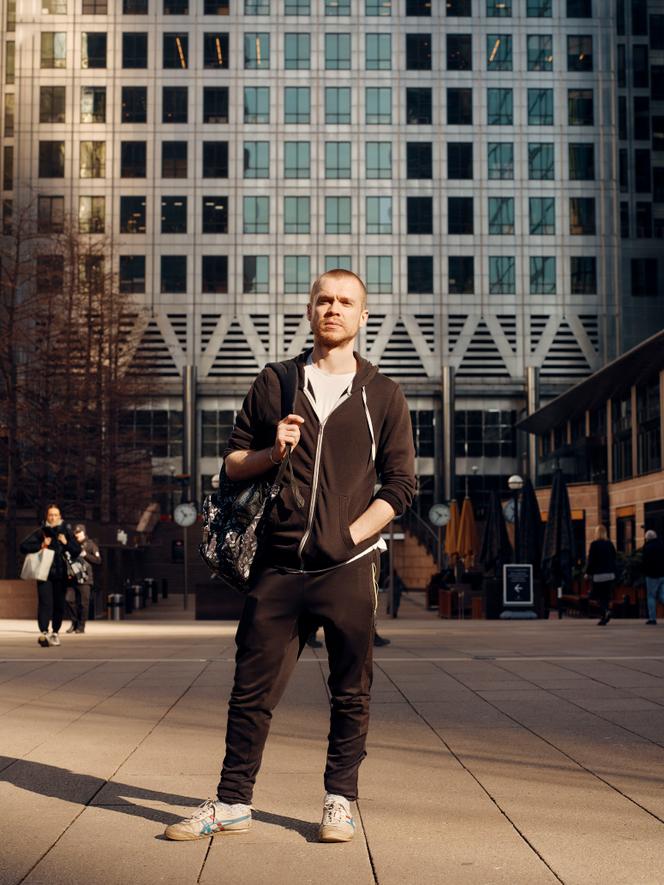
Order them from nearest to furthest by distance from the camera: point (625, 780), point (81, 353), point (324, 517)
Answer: point (324, 517), point (625, 780), point (81, 353)

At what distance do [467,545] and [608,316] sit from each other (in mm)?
36219

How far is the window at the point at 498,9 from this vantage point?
228ft

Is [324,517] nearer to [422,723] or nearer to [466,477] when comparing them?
[422,723]

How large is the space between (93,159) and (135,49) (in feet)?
22.3

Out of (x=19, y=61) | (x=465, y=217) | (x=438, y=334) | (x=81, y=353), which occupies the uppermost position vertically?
(x=19, y=61)

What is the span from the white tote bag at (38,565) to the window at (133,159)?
5422 cm

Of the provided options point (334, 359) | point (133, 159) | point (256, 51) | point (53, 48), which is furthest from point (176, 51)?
point (334, 359)

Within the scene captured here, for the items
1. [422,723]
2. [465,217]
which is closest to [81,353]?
[422,723]

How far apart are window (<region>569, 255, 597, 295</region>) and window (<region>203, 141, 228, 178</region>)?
20.0m

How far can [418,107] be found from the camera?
2719 inches

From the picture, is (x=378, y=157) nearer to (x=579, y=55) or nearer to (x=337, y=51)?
(x=337, y=51)

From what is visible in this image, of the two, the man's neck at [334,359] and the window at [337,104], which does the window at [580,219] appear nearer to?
the window at [337,104]

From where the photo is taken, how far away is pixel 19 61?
226ft

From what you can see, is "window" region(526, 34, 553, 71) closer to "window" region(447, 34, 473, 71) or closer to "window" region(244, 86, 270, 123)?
"window" region(447, 34, 473, 71)
